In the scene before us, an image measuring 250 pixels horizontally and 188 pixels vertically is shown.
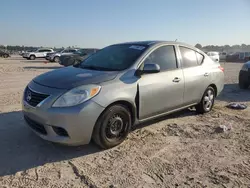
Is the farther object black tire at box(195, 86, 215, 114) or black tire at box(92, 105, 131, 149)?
black tire at box(195, 86, 215, 114)

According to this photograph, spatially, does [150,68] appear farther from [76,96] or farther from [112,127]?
[76,96]

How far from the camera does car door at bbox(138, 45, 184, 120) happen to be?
428cm

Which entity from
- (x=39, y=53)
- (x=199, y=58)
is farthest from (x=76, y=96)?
(x=39, y=53)

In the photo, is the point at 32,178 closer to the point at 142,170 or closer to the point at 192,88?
the point at 142,170

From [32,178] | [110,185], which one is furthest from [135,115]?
[32,178]

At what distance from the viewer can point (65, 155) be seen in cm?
373

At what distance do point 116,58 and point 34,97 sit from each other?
5.42ft

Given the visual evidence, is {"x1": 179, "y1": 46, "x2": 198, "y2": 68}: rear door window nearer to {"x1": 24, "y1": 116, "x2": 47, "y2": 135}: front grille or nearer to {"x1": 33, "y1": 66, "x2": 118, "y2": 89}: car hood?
{"x1": 33, "y1": 66, "x2": 118, "y2": 89}: car hood

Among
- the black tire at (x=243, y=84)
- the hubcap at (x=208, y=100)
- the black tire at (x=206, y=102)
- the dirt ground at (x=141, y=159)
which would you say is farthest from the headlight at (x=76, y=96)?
the black tire at (x=243, y=84)

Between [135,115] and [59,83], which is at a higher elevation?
[59,83]

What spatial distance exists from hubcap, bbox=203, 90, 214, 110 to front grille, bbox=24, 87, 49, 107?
3819 millimetres

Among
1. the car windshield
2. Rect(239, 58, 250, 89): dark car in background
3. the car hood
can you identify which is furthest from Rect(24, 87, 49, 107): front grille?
Rect(239, 58, 250, 89): dark car in background

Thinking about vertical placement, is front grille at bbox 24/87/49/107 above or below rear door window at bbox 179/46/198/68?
below

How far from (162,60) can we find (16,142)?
2.90 meters
